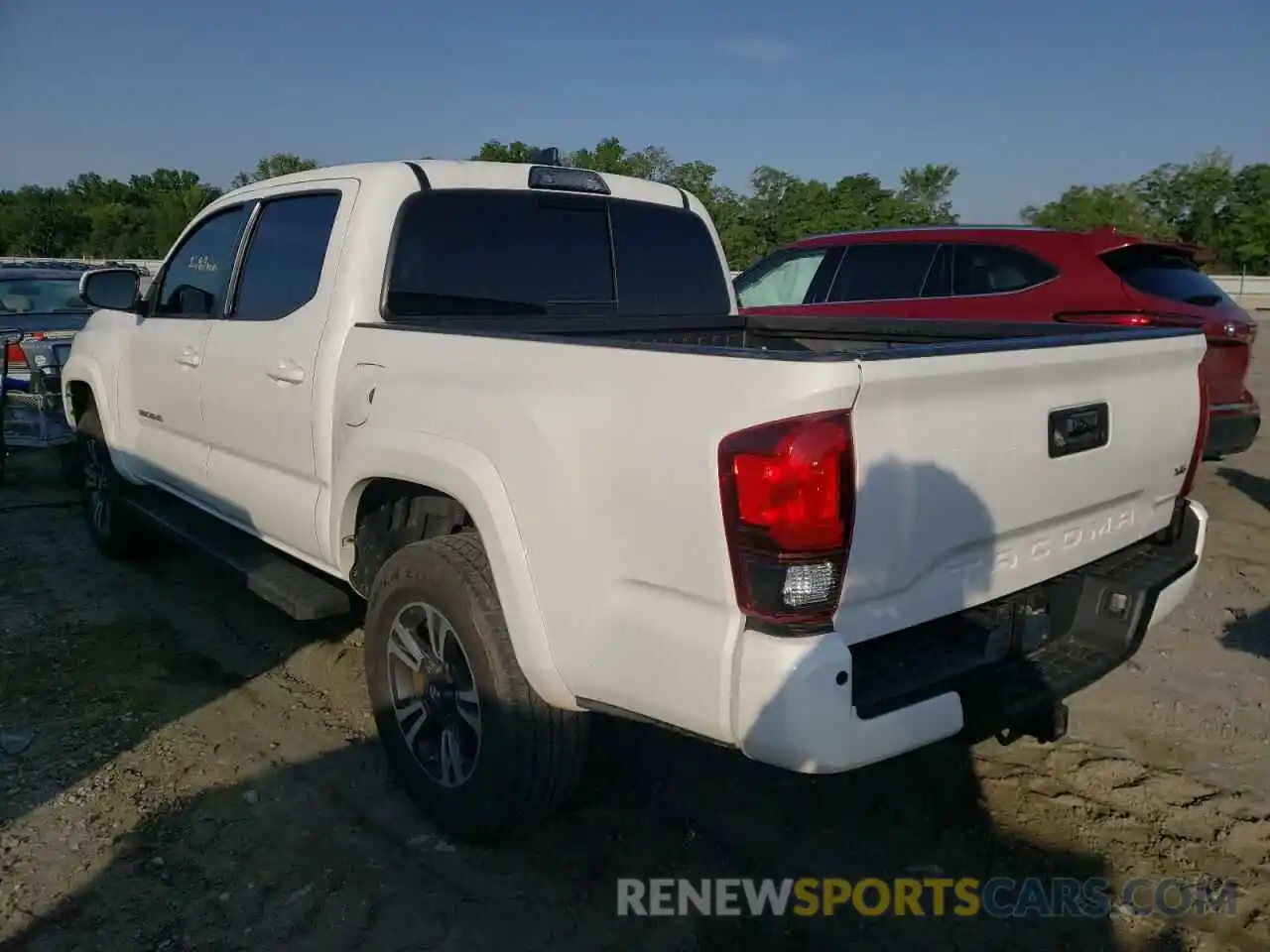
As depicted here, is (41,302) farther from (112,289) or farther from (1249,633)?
(1249,633)

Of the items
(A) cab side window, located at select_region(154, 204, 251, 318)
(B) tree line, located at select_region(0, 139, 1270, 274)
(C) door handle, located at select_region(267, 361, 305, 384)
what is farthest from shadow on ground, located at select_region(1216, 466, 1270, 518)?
(B) tree line, located at select_region(0, 139, 1270, 274)

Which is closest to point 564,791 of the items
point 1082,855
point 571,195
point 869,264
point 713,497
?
point 713,497

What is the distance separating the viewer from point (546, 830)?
313 cm

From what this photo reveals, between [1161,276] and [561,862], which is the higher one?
[1161,276]

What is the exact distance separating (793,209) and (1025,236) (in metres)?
38.2

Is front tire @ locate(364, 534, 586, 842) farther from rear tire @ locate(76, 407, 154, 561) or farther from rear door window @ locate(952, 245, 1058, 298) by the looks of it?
rear door window @ locate(952, 245, 1058, 298)

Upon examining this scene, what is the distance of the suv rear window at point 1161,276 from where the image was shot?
6.34m

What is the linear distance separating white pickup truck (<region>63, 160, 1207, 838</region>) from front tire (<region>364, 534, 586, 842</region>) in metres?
0.01

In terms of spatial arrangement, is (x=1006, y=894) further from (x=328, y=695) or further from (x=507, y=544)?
(x=328, y=695)

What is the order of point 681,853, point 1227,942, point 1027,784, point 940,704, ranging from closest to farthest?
point 940,704 → point 1227,942 → point 681,853 → point 1027,784

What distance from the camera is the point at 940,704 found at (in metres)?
2.33

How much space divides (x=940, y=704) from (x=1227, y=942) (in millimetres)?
1109

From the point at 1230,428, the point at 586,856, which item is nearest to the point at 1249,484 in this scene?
the point at 1230,428

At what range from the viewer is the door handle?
3.57m
